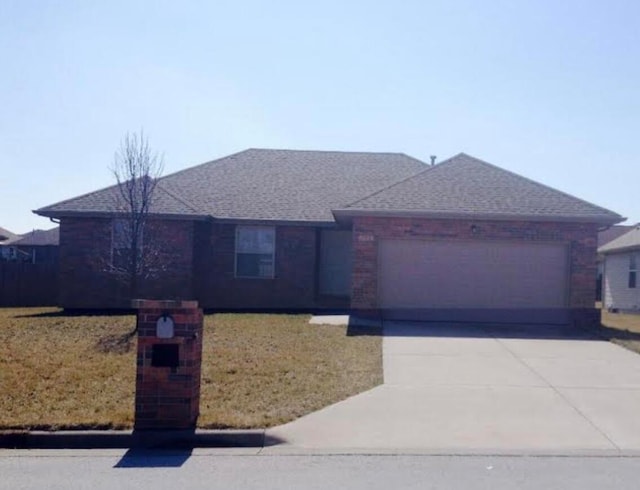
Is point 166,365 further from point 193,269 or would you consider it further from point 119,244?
point 119,244

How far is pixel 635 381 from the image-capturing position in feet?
36.1

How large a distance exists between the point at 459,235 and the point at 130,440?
11607 mm

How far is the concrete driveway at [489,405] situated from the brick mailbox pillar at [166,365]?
106cm

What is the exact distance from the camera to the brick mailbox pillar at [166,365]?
8.01 meters

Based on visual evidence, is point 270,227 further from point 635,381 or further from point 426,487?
point 426,487

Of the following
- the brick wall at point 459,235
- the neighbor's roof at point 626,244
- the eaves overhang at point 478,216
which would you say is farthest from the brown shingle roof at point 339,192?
the neighbor's roof at point 626,244

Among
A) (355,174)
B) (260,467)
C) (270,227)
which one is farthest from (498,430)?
(355,174)

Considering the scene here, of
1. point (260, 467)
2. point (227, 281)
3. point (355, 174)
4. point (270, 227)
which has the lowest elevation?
point (260, 467)

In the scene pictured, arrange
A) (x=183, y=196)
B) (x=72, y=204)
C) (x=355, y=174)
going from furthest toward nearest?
1. (x=355, y=174)
2. (x=183, y=196)
3. (x=72, y=204)

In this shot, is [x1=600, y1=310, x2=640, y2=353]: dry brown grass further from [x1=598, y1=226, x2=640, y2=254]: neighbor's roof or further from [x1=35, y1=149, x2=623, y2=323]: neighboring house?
[x1=598, y1=226, x2=640, y2=254]: neighbor's roof

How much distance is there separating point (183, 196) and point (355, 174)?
6059 millimetres

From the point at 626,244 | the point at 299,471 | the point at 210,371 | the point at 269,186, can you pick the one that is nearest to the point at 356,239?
the point at 269,186

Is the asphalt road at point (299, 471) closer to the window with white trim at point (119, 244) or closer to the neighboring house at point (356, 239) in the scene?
the neighboring house at point (356, 239)

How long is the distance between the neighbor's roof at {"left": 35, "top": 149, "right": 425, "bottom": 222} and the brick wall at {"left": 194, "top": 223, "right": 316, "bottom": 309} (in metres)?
0.59
